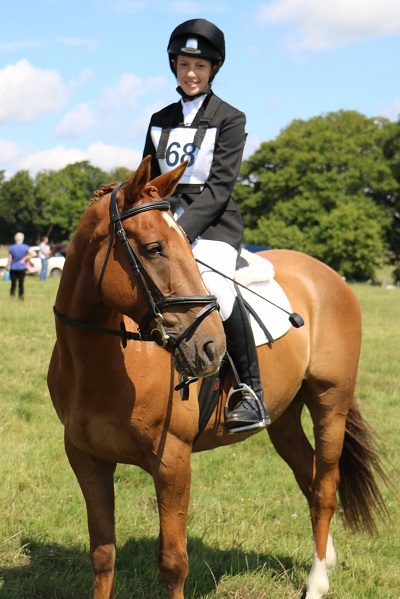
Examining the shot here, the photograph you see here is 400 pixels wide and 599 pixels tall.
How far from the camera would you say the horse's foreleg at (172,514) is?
433 cm

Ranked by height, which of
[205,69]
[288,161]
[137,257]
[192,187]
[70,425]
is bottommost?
[70,425]

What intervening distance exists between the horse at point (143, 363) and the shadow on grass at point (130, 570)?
1.56 ft

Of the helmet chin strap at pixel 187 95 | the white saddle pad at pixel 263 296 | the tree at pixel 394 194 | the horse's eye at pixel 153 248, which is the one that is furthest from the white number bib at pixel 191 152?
the tree at pixel 394 194

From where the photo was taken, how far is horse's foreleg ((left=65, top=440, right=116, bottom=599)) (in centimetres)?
461

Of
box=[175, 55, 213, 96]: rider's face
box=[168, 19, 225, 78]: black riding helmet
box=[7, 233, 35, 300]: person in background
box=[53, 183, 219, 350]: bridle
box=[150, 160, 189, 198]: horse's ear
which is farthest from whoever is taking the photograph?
box=[7, 233, 35, 300]: person in background

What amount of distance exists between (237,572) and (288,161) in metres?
62.7

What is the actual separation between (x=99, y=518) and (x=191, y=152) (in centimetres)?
233

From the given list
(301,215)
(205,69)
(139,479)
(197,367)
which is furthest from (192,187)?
(301,215)

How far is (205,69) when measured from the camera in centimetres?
495

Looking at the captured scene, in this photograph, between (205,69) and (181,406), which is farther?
(205,69)

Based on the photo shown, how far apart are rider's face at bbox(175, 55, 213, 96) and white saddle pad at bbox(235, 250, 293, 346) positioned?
1.27 meters

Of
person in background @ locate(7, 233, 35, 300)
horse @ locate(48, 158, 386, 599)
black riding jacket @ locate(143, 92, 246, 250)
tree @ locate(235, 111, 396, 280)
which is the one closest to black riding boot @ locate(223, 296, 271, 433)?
horse @ locate(48, 158, 386, 599)

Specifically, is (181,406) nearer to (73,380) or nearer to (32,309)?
(73,380)

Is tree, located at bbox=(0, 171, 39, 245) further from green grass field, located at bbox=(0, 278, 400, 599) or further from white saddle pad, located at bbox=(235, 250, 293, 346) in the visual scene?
white saddle pad, located at bbox=(235, 250, 293, 346)
